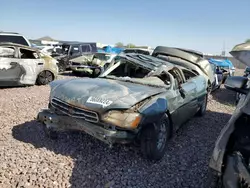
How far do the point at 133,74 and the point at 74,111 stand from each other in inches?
86.2

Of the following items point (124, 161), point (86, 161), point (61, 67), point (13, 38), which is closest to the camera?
point (86, 161)

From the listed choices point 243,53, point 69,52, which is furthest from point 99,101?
point 69,52

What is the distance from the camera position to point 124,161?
3.79 metres

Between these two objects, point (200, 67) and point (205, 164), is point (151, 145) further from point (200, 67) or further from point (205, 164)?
point (200, 67)

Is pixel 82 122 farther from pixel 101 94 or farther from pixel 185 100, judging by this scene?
pixel 185 100

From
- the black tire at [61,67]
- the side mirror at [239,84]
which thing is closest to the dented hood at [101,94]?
the side mirror at [239,84]

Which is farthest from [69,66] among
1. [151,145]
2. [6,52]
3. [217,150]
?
[217,150]

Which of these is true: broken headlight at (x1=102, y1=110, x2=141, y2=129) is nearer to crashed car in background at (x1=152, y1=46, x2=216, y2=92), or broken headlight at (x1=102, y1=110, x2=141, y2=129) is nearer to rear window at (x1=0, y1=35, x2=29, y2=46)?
crashed car in background at (x1=152, y1=46, x2=216, y2=92)

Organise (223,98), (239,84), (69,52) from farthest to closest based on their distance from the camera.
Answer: (69,52) < (223,98) < (239,84)

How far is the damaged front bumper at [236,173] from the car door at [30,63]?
784cm

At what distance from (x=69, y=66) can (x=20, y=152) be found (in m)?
10.2

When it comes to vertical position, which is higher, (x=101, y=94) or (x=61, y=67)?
(x=101, y=94)

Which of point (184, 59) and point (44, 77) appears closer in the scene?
point (184, 59)

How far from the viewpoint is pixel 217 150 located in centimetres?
240
